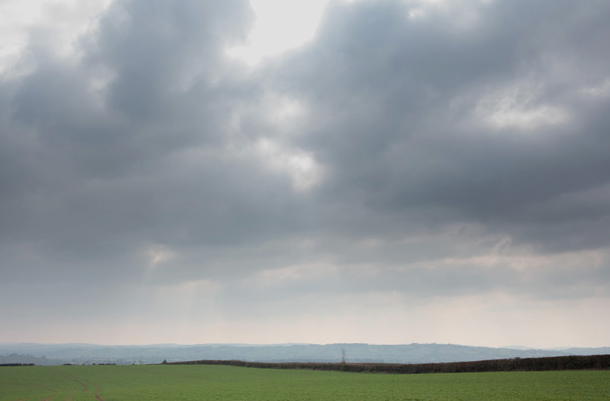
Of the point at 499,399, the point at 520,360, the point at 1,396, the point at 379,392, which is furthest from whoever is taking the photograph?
the point at 520,360

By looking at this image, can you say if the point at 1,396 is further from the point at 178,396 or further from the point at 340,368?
the point at 340,368

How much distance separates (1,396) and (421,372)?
65.6m

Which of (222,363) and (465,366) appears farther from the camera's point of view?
(222,363)

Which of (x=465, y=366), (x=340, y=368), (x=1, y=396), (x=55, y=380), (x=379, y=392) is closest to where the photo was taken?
(x=379, y=392)

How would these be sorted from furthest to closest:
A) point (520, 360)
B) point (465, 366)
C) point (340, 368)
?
point (340, 368), point (465, 366), point (520, 360)

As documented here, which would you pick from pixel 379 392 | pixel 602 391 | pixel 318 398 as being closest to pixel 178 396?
pixel 318 398

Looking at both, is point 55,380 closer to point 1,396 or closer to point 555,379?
point 1,396

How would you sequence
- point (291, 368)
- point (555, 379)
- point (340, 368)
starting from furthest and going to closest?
point (291, 368) < point (340, 368) < point (555, 379)

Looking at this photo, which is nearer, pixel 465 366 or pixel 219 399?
pixel 219 399

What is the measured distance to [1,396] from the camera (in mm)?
63469

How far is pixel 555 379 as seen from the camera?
50031 millimetres

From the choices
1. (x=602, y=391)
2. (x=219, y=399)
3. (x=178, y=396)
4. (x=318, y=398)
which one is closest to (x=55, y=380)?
(x=178, y=396)

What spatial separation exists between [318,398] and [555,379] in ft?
87.4

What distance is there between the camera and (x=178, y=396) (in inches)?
1989
